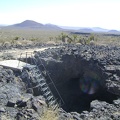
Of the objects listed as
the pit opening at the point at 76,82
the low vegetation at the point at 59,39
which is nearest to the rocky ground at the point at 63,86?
the pit opening at the point at 76,82

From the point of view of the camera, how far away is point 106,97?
1866cm

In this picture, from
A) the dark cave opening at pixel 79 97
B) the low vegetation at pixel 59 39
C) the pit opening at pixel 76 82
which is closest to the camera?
the dark cave opening at pixel 79 97

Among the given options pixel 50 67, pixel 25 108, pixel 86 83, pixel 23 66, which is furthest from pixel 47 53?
pixel 25 108

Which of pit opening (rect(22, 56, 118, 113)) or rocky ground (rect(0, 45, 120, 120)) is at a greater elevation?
rocky ground (rect(0, 45, 120, 120))

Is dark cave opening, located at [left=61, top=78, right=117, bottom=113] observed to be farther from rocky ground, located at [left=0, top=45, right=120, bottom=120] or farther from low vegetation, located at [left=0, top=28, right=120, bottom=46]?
low vegetation, located at [left=0, top=28, right=120, bottom=46]

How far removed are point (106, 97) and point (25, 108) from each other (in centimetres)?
947

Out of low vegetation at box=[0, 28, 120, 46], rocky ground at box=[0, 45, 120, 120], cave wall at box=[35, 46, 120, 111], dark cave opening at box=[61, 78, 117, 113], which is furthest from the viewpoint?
low vegetation at box=[0, 28, 120, 46]

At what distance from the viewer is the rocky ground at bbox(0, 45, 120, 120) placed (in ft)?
35.0

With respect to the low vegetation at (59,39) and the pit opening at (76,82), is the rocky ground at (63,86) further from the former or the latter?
the low vegetation at (59,39)

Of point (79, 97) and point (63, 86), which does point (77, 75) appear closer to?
point (63, 86)

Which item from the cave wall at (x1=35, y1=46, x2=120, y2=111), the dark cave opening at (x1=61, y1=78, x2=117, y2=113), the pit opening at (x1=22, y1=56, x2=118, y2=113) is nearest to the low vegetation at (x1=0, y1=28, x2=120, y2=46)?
the cave wall at (x1=35, y1=46, x2=120, y2=111)

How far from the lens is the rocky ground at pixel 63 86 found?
10.7 meters

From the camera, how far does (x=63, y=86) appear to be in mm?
22703

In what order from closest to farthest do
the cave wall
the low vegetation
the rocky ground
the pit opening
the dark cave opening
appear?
the rocky ground, the dark cave opening, the cave wall, the pit opening, the low vegetation
